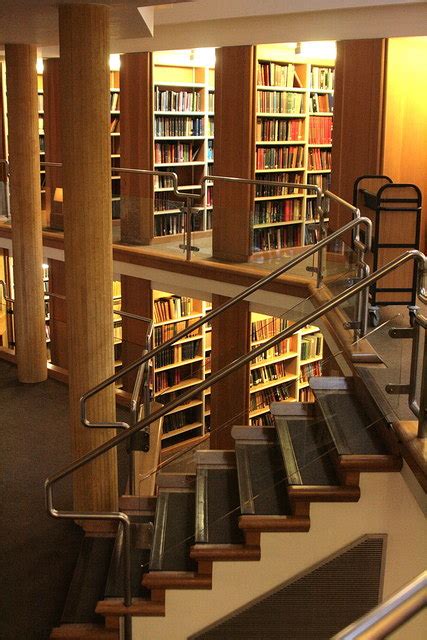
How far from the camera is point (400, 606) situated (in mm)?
1292

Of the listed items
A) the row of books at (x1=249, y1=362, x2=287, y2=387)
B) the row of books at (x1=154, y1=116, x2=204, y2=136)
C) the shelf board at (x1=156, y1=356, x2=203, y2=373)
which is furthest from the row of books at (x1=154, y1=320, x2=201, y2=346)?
the row of books at (x1=249, y1=362, x2=287, y2=387)

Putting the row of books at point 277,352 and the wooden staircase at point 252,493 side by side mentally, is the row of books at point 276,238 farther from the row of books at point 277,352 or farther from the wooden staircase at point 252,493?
the wooden staircase at point 252,493

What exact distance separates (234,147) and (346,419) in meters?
4.83

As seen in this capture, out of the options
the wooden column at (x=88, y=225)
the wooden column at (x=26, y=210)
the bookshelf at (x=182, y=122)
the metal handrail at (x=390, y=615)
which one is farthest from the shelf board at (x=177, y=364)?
the metal handrail at (x=390, y=615)

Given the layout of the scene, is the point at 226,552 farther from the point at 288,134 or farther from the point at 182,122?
the point at 182,122

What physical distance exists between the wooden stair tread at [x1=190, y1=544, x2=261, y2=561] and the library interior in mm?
15

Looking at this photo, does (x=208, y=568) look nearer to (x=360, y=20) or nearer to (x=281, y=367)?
(x=281, y=367)

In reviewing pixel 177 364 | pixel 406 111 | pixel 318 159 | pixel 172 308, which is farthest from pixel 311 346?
pixel 318 159

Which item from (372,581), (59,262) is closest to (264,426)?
(372,581)

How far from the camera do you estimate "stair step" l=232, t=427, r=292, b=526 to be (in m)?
3.84

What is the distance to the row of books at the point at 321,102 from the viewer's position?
898 centimetres

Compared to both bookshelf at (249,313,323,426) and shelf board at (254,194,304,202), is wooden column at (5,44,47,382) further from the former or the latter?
bookshelf at (249,313,323,426)

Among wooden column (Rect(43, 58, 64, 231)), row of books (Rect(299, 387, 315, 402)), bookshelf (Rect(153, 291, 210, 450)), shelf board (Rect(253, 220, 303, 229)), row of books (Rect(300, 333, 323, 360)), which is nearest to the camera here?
row of books (Rect(299, 387, 315, 402))

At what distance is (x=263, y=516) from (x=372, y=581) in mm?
640
